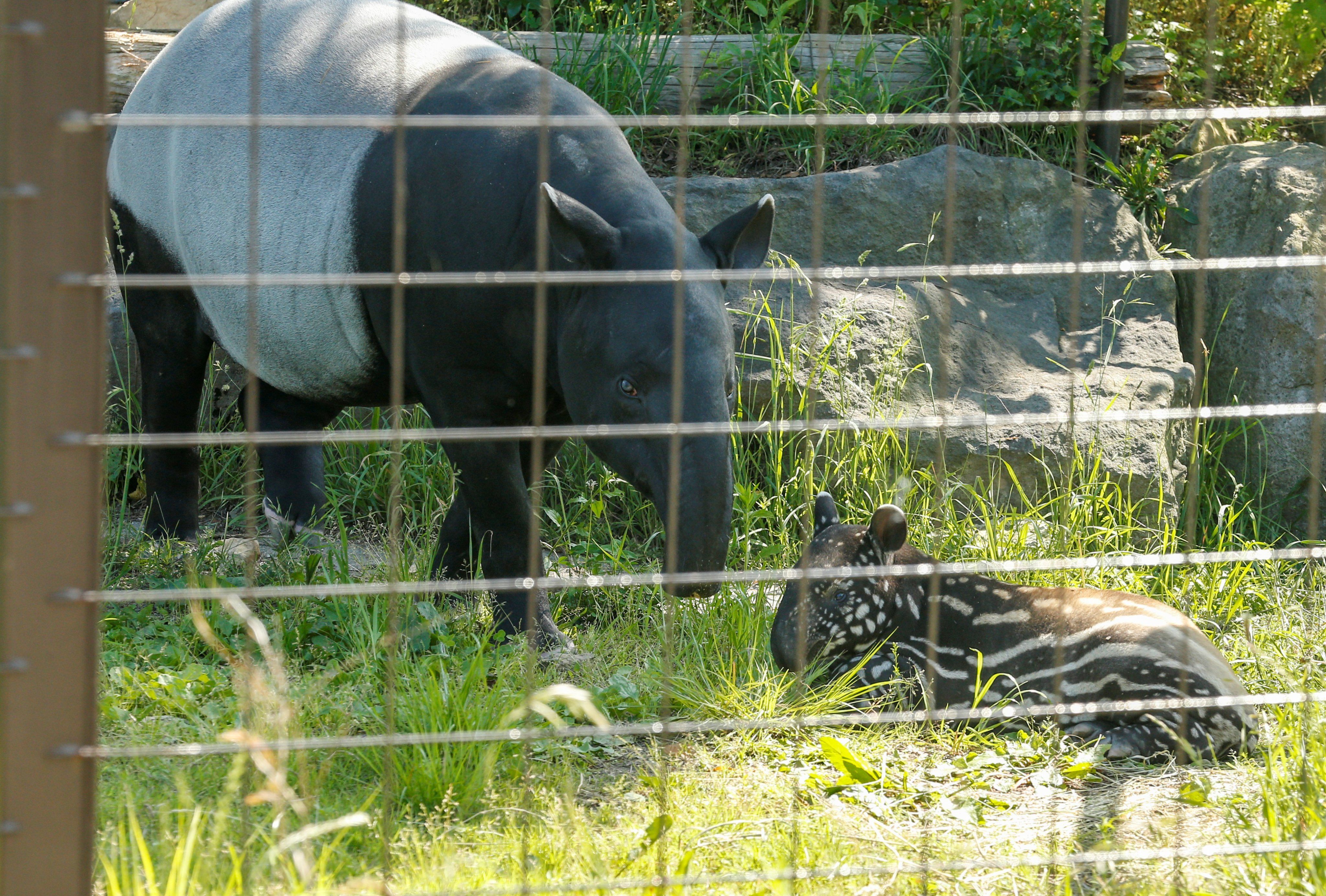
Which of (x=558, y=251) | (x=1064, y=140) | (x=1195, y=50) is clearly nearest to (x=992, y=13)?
(x=1064, y=140)

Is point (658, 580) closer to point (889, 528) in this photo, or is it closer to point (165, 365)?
point (889, 528)

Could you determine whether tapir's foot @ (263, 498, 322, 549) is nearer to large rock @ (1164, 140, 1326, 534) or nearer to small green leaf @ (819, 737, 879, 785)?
small green leaf @ (819, 737, 879, 785)

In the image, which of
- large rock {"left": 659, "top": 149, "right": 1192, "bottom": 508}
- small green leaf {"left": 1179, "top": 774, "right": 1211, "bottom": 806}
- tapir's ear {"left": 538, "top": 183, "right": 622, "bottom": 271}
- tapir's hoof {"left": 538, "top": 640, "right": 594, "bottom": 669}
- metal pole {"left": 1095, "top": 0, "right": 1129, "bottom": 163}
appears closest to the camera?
small green leaf {"left": 1179, "top": 774, "right": 1211, "bottom": 806}

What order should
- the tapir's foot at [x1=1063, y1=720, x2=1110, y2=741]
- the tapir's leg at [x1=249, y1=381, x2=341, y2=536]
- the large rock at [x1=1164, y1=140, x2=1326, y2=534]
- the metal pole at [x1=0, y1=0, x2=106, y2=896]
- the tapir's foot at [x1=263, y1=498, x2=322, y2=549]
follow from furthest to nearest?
1. the large rock at [x1=1164, y1=140, x2=1326, y2=534]
2. the tapir's leg at [x1=249, y1=381, x2=341, y2=536]
3. the tapir's foot at [x1=263, y1=498, x2=322, y2=549]
4. the tapir's foot at [x1=1063, y1=720, x2=1110, y2=741]
5. the metal pole at [x1=0, y1=0, x2=106, y2=896]

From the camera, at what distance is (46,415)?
1836 mm

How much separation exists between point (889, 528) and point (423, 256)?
1645mm

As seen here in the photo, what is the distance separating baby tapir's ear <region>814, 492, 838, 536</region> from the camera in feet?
13.6

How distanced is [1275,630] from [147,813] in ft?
11.3

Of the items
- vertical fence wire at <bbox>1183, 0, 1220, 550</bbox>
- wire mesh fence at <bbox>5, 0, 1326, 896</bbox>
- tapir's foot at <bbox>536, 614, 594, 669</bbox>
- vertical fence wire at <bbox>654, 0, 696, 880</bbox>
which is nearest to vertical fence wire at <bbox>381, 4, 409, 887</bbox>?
wire mesh fence at <bbox>5, 0, 1326, 896</bbox>

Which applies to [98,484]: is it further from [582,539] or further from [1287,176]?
[1287,176]

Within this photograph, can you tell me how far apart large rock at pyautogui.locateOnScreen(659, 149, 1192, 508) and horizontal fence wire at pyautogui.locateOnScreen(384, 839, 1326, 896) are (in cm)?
276

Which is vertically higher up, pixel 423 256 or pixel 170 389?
pixel 423 256

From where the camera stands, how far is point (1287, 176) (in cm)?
662

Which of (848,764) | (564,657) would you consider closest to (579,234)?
(564,657)
